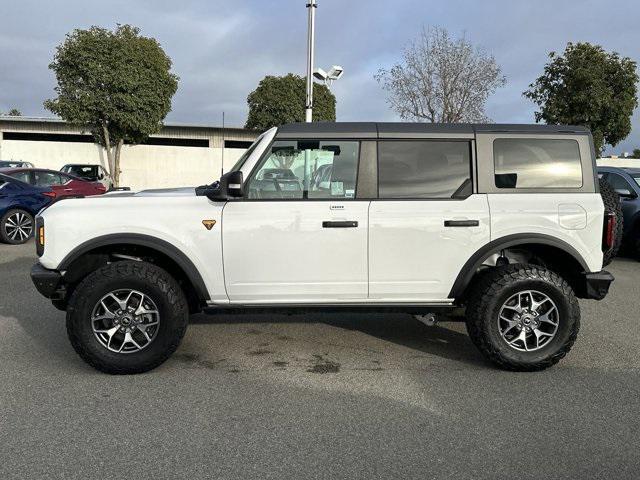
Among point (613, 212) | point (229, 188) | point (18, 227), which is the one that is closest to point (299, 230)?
point (229, 188)

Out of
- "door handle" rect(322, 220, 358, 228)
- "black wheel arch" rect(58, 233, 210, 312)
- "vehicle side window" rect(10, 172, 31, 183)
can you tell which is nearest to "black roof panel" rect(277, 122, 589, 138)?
"door handle" rect(322, 220, 358, 228)

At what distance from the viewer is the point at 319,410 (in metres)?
3.54

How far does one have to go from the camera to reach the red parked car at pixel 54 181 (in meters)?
11.7

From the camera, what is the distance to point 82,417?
133 inches

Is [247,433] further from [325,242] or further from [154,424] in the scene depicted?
[325,242]

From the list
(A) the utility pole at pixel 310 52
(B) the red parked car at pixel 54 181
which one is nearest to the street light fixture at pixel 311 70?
(A) the utility pole at pixel 310 52

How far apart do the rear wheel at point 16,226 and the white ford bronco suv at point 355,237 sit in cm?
774

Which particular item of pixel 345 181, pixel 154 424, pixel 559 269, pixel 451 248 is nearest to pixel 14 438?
pixel 154 424

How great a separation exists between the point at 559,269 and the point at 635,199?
627 centimetres

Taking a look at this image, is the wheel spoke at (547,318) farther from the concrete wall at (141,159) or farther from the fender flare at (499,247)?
the concrete wall at (141,159)

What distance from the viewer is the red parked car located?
1171 cm

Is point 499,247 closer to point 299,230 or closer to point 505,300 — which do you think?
point 505,300

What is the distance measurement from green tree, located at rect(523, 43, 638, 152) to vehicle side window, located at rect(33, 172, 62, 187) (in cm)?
1968

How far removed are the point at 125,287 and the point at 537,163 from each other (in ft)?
10.9
